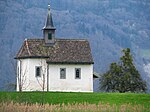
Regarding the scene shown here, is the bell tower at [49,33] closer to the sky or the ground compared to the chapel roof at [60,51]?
closer to the sky

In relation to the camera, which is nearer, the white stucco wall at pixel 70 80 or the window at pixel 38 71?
the white stucco wall at pixel 70 80

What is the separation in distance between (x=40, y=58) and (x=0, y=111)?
1800 inches

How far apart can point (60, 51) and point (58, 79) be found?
370cm

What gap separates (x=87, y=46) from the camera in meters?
80.6

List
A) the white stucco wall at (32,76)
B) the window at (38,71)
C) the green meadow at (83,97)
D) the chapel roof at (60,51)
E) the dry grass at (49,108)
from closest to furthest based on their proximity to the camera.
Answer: the dry grass at (49,108) → the green meadow at (83,97) → the white stucco wall at (32,76) → the chapel roof at (60,51) → the window at (38,71)

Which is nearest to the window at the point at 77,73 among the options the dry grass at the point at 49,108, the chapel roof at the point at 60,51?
the chapel roof at the point at 60,51

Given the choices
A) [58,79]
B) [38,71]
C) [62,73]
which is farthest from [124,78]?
[38,71]

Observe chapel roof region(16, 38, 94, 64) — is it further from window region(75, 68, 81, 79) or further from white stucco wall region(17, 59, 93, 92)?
window region(75, 68, 81, 79)

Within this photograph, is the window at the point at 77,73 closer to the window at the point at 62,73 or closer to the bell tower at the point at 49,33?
the window at the point at 62,73

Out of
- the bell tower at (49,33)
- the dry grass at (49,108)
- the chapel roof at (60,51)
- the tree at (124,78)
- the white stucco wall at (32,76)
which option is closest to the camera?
the dry grass at (49,108)

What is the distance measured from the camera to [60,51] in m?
80.0

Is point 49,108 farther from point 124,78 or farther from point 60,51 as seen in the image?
point 124,78

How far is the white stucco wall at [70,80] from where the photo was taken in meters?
78.6

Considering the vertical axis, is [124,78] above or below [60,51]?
below
